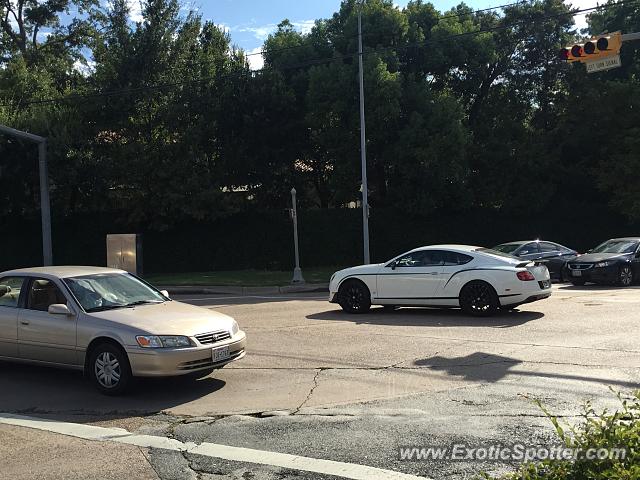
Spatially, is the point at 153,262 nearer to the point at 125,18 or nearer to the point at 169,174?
the point at 169,174

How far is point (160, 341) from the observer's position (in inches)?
272

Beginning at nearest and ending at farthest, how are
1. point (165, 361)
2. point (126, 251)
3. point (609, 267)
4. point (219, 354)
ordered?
point (165, 361) → point (219, 354) → point (609, 267) → point (126, 251)

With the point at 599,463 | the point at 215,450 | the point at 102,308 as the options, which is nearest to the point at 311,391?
the point at 215,450

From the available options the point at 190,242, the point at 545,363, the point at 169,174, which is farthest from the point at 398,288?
the point at 190,242

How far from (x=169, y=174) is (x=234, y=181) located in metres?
3.58

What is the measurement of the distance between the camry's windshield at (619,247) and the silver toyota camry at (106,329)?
50.7 feet

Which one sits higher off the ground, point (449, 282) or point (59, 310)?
point (59, 310)

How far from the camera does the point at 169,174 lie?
2773 centimetres

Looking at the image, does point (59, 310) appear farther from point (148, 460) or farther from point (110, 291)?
point (148, 460)

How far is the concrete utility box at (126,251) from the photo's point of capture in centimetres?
2195

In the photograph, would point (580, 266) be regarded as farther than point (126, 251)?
No

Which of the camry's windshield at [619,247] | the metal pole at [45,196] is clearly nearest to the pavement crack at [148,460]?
the camry's windshield at [619,247]

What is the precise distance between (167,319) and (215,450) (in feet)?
7.89

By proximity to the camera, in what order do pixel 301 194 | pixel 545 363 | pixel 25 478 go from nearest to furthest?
pixel 25 478, pixel 545 363, pixel 301 194
